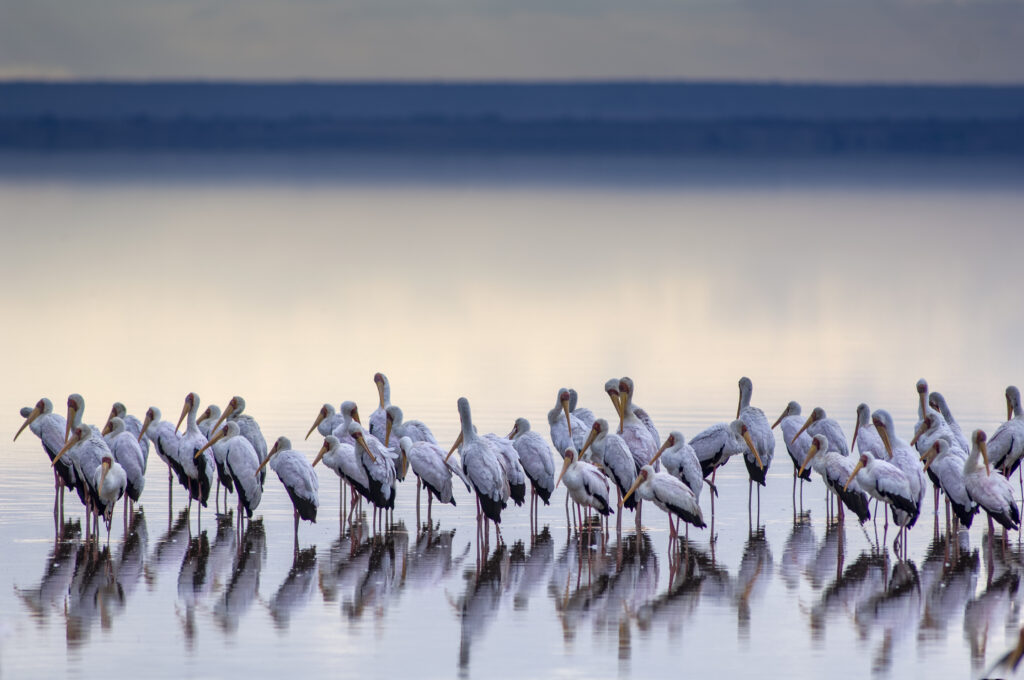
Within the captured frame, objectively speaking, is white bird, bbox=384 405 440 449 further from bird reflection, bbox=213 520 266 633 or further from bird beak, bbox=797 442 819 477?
bird beak, bbox=797 442 819 477

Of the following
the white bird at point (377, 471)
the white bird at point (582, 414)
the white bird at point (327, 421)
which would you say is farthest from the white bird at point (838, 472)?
the white bird at point (327, 421)

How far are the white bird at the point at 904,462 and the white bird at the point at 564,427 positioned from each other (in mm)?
2958

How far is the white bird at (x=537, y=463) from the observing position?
640 inches

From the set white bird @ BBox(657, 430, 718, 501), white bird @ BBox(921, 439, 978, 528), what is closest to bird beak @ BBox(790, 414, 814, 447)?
white bird @ BBox(657, 430, 718, 501)

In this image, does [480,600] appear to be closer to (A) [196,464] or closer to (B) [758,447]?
(A) [196,464]

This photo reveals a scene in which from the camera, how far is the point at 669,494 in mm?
15211

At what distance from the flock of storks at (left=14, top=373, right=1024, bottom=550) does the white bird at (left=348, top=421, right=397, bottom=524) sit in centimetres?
1

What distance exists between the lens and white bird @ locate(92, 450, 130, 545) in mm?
15141

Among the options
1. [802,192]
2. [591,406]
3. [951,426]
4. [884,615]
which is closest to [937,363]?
[591,406]

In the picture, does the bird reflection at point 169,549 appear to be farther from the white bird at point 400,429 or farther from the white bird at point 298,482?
the white bird at point 400,429

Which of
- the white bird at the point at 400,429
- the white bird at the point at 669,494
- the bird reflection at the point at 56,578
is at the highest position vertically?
the white bird at the point at 400,429

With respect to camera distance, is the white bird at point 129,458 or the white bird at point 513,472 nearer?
the white bird at point 129,458

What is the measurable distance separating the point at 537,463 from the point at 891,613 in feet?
12.8

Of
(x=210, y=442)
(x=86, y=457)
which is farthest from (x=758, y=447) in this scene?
(x=86, y=457)
